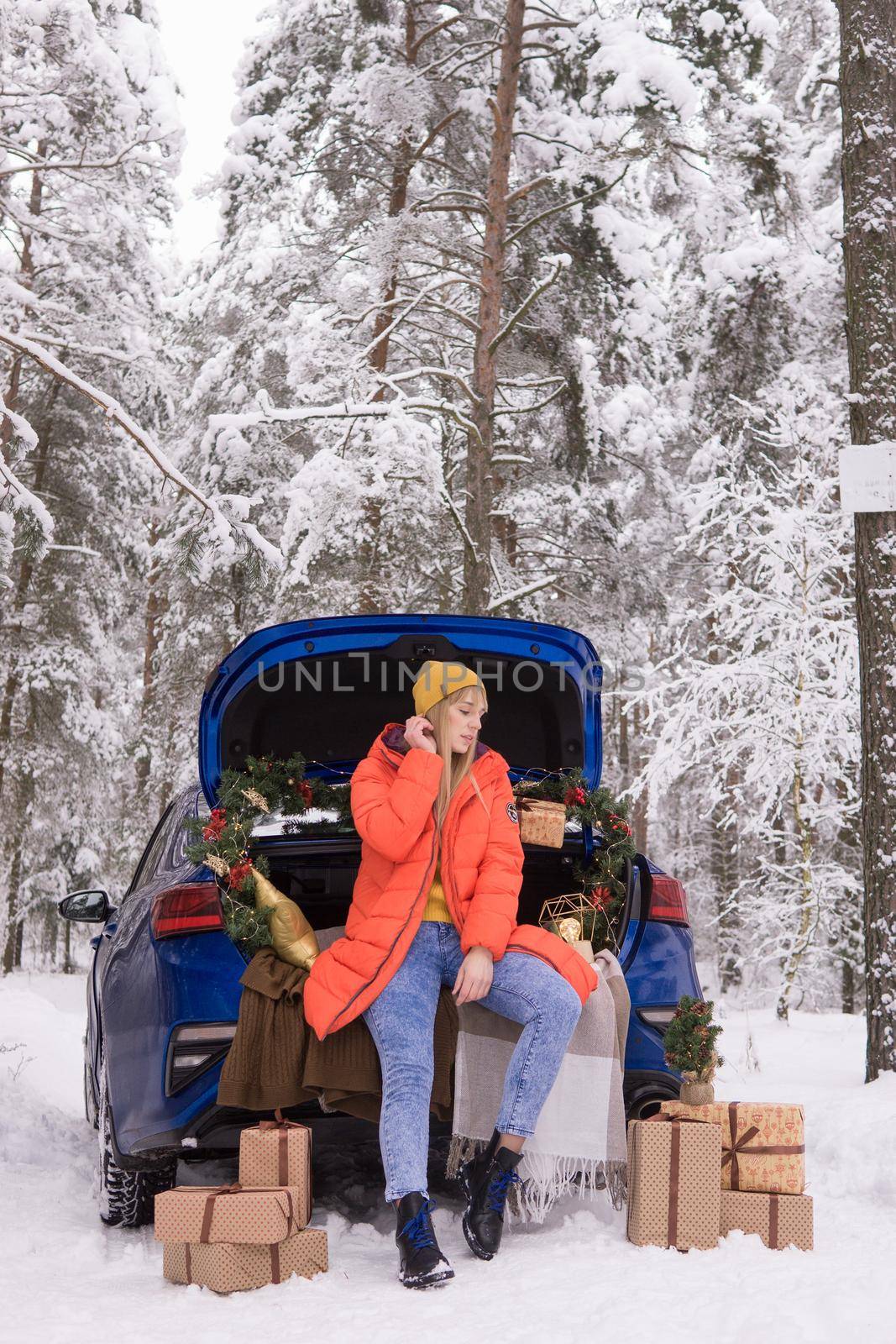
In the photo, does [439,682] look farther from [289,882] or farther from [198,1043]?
[198,1043]

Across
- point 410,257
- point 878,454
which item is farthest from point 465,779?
point 410,257

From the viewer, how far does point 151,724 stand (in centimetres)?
A: 2056

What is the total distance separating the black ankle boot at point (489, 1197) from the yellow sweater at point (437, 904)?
0.67m

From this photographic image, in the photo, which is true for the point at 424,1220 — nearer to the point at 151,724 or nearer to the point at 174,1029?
the point at 174,1029

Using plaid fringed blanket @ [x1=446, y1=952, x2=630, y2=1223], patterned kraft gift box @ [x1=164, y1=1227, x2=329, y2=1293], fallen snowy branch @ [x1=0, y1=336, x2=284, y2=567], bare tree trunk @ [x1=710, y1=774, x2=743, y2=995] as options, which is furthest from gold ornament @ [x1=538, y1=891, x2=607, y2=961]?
bare tree trunk @ [x1=710, y1=774, x2=743, y2=995]

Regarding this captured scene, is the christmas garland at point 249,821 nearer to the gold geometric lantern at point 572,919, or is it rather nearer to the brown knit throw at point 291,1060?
the brown knit throw at point 291,1060

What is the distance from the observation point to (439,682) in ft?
13.7

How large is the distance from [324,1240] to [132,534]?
629 inches

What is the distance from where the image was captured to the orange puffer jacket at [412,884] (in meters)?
3.84

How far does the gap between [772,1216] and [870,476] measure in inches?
147

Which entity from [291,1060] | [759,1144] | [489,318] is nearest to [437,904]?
[291,1060]

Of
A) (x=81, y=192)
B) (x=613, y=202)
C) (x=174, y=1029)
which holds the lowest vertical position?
(x=174, y=1029)

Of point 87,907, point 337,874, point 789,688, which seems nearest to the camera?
point 337,874

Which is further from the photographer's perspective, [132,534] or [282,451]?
[132,534]
